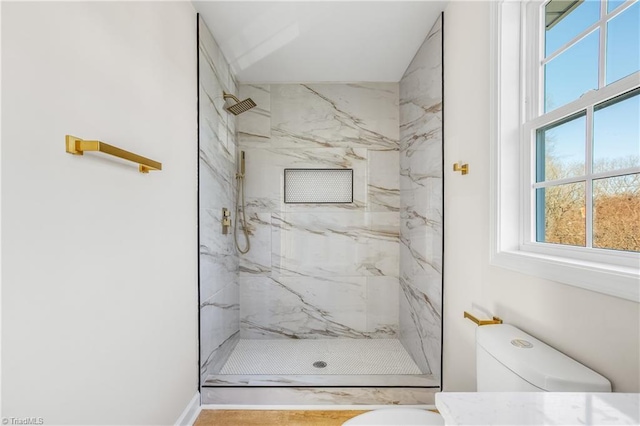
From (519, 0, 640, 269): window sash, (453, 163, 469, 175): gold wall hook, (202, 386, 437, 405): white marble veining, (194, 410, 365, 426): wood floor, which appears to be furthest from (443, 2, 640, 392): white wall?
(194, 410, 365, 426): wood floor

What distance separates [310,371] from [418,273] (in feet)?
3.36

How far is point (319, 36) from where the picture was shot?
7.06 ft

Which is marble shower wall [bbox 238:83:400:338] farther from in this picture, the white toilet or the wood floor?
the white toilet

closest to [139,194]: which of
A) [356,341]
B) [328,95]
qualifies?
[328,95]

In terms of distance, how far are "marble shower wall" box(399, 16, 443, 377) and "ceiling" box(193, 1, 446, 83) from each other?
15cm

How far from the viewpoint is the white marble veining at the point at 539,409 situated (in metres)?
0.55

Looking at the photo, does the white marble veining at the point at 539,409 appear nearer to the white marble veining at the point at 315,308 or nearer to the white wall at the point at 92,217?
the white wall at the point at 92,217

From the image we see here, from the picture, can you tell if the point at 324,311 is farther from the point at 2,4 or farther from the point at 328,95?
the point at 2,4

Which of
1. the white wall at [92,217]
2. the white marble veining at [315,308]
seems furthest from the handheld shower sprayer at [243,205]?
the white wall at [92,217]

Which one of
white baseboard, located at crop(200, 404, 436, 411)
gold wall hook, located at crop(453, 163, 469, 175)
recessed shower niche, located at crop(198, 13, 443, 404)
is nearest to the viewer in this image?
gold wall hook, located at crop(453, 163, 469, 175)

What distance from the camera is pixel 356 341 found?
9.23ft

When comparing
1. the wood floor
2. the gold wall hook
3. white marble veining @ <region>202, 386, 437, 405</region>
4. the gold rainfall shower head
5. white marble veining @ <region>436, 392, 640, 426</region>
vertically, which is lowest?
the wood floor

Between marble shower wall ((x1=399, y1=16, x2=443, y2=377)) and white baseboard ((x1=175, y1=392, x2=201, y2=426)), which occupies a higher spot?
marble shower wall ((x1=399, y1=16, x2=443, y2=377))

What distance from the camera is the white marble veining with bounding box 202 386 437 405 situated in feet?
6.43
